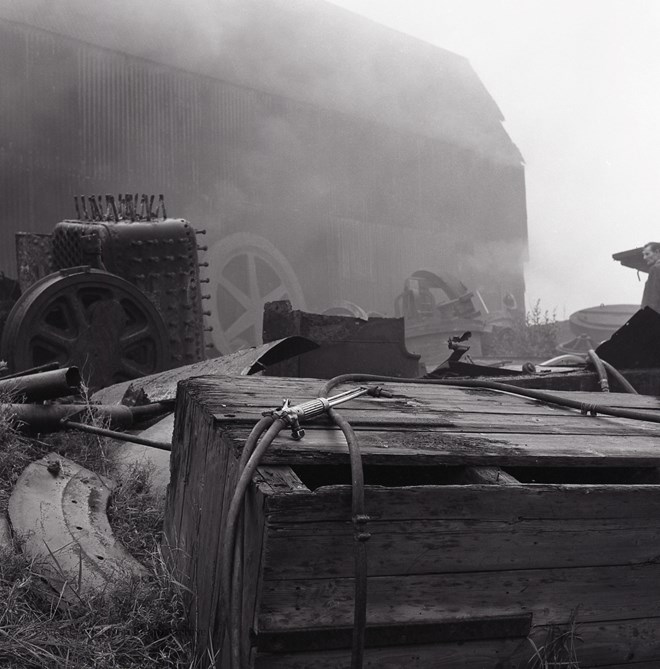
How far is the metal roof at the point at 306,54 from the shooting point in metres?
14.3

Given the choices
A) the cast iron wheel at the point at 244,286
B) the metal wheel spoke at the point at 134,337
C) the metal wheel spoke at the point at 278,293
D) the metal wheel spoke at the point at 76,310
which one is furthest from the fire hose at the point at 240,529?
the metal wheel spoke at the point at 278,293

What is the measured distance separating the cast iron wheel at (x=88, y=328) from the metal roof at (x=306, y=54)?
8.62 m

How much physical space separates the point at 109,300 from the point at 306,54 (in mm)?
13966

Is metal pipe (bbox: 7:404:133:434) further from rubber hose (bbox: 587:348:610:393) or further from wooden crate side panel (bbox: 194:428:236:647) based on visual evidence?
rubber hose (bbox: 587:348:610:393)

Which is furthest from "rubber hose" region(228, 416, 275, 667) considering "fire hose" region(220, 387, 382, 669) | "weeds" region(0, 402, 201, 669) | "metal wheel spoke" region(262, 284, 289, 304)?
"metal wheel spoke" region(262, 284, 289, 304)

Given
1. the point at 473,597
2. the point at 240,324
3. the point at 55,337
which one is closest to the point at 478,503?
the point at 473,597

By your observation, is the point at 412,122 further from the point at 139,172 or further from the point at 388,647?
the point at 388,647

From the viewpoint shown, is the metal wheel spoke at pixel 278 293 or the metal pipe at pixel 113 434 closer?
the metal pipe at pixel 113 434

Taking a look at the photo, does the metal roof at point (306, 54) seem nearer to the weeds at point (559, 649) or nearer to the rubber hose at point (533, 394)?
the rubber hose at point (533, 394)

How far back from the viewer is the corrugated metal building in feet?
42.9

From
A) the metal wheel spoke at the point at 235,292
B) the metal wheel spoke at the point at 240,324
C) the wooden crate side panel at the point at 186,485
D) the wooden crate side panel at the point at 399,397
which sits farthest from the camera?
the metal wheel spoke at the point at 235,292

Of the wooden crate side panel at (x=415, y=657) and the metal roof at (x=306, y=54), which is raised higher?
the metal roof at (x=306, y=54)

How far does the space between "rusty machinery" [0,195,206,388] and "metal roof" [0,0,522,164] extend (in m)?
7.78

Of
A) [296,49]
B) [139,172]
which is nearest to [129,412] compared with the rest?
[139,172]
